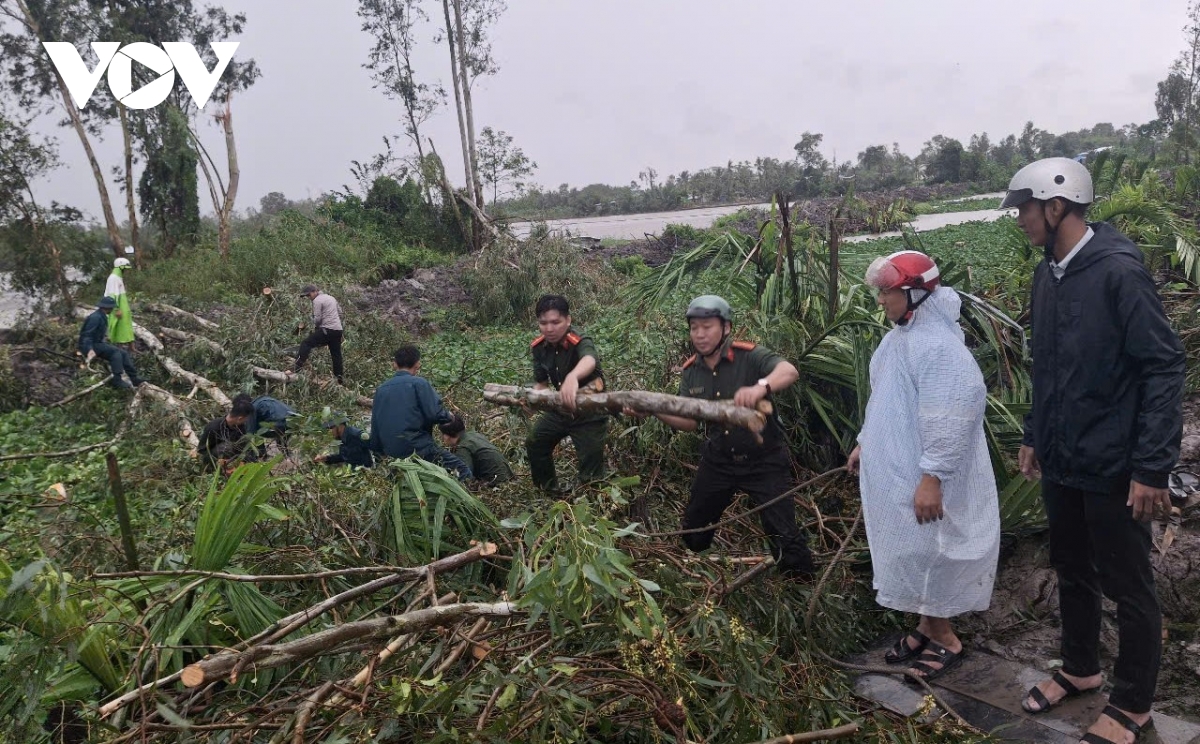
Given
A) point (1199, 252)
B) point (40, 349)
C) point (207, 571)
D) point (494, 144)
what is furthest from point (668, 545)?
point (494, 144)

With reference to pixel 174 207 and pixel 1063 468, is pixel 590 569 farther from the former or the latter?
pixel 174 207

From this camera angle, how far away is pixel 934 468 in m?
2.52

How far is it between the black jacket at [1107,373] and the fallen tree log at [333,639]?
5.73 ft

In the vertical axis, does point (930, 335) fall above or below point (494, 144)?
below

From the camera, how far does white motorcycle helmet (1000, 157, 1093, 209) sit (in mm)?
2297

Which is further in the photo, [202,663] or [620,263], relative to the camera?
[620,263]

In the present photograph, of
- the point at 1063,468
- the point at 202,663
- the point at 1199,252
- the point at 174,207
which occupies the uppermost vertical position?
the point at 174,207

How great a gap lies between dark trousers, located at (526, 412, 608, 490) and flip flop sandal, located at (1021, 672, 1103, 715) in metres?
2.19

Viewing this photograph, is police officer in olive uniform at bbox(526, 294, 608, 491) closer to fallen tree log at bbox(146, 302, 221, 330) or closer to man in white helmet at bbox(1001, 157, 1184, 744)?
man in white helmet at bbox(1001, 157, 1184, 744)

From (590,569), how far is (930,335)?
1.50 m

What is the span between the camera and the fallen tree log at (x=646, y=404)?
2943 mm

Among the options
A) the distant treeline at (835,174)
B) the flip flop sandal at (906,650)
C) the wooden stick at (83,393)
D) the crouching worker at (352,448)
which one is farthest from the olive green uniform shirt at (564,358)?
the distant treeline at (835,174)

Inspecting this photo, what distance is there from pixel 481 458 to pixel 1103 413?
3408 mm

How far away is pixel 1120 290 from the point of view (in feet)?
7.07
